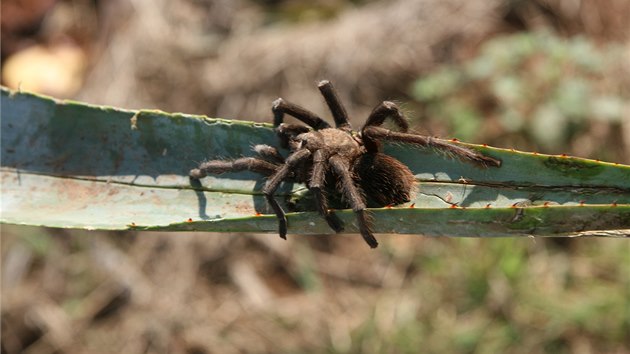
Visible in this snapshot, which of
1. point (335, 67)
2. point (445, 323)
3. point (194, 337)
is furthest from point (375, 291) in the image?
point (335, 67)

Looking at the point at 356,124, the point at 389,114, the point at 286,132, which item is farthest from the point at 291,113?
the point at 356,124

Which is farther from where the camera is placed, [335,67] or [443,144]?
[335,67]

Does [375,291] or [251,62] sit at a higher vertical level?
[251,62]

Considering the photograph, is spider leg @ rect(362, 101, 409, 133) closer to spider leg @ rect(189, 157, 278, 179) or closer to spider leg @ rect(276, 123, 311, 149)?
spider leg @ rect(276, 123, 311, 149)

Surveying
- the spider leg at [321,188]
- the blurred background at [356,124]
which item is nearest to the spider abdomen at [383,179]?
the spider leg at [321,188]

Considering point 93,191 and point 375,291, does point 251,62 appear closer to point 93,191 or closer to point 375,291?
point 375,291

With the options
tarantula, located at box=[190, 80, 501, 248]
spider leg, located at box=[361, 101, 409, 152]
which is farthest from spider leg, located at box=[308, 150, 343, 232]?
spider leg, located at box=[361, 101, 409, 152]

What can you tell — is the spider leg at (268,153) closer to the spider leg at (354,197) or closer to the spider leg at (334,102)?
the spider leg at (354,197)
